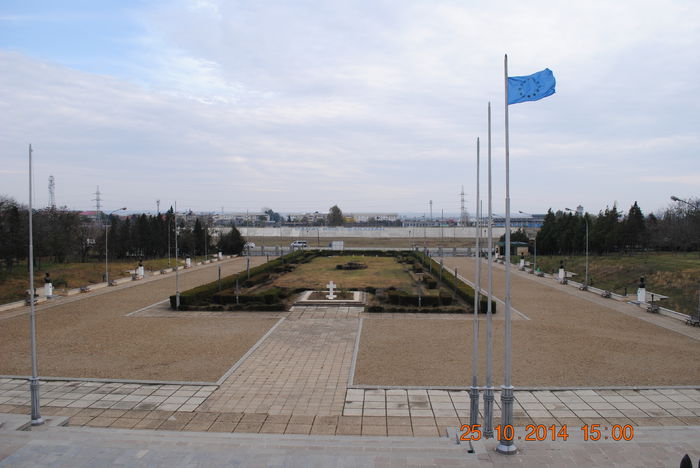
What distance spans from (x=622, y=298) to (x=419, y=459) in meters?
22.6

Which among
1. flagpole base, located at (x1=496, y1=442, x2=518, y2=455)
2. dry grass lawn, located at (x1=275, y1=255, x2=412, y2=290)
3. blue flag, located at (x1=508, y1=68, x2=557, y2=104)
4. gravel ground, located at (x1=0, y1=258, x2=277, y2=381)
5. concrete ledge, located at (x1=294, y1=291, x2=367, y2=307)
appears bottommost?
gravel ground, located at (x1=0, y1=258, x2=277, y2=381)

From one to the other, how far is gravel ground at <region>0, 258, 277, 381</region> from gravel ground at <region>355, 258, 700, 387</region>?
4.57 metres

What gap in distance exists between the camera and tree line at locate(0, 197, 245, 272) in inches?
1300

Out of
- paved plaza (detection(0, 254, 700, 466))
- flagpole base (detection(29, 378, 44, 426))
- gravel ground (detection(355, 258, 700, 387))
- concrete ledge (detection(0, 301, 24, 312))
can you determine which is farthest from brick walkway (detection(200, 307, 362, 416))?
concrete ledge (detection(0, 301, 24, 312))

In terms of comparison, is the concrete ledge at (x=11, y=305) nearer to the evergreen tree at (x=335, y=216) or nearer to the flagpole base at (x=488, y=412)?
the flagpole base at (x=488, y=412)

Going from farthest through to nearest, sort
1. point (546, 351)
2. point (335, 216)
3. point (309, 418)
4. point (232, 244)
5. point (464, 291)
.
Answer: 1. point (335, 216)
2. point (232, 244)
3. point (464, 291)
4. point (546, 351)
5. point (309, 418)

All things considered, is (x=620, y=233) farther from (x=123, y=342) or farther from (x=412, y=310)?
(x=123, y=342)

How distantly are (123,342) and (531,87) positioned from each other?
15.2 metres

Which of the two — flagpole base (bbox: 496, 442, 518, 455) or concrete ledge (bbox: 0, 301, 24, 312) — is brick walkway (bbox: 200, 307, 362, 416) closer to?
flagpole base (bbox: 496, 442, 518, 455)

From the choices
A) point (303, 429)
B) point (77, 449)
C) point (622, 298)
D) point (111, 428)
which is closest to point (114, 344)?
point (111, 428)

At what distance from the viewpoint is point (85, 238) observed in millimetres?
50469

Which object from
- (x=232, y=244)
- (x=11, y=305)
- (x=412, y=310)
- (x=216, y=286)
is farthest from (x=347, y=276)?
(x=232, y=244)

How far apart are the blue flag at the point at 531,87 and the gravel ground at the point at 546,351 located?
7.22 meters
